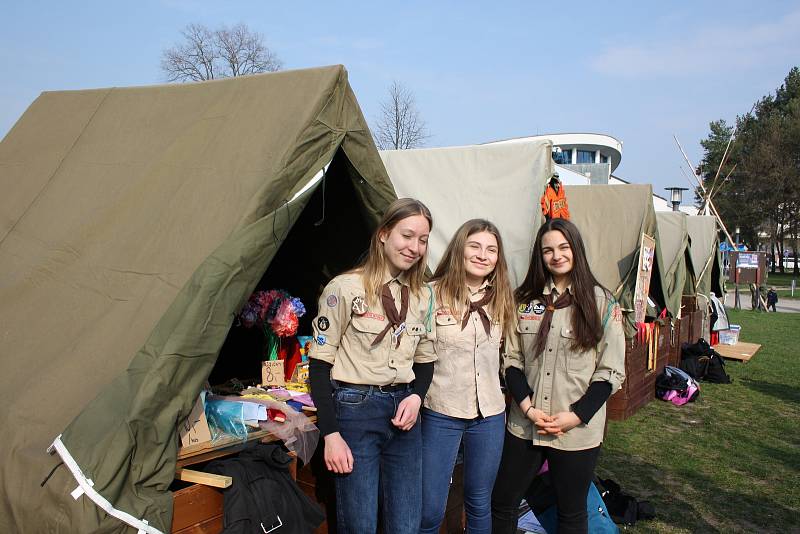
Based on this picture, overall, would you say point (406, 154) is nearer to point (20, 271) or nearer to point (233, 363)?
point (233, 363)

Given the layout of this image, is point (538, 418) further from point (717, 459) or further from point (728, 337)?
point (728, 337)

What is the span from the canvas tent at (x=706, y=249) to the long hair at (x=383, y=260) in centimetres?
1108

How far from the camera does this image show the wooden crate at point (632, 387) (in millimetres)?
6977

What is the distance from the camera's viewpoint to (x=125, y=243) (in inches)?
128

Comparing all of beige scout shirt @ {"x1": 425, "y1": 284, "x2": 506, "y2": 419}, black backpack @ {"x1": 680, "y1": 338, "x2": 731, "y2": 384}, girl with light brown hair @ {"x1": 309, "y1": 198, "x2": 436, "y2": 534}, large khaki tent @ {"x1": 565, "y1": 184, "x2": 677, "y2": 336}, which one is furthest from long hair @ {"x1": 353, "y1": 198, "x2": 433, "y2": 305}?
black backpack @ {"x1": 680, "y1": 338, "x2": 731, "y2": 384}

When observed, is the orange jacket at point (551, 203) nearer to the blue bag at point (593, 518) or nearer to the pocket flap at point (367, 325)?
the blue bag at point (593, 518)

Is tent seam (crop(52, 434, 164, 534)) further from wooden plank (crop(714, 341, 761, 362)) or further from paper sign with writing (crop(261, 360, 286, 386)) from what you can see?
wooden plank (crop(714, 341, 761, 362))

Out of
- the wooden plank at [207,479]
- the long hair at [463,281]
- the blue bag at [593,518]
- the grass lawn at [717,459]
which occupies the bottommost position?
the grass lawn at [717,459]

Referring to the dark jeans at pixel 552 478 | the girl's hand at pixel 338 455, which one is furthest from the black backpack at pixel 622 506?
the girl's hand at pixel 338 455

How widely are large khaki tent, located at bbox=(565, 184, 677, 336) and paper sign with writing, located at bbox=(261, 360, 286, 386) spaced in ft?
15.9

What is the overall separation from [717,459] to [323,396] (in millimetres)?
4753

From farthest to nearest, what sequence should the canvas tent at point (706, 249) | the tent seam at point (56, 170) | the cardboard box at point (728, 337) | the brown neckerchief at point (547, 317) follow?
the canvas tent at point (706, 249)
the cardboard box at point (728, 337)
the tent seam at point (56, 170)
the brown neckerchief at point (547, 317)

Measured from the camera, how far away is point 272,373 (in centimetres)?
372

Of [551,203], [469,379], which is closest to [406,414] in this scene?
[469,379]
